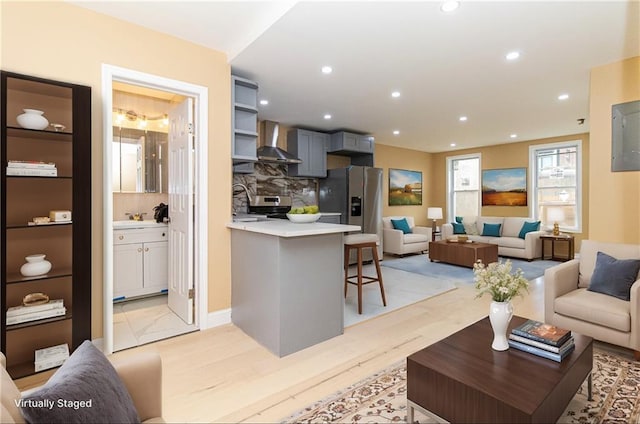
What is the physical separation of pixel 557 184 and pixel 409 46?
19.6ft

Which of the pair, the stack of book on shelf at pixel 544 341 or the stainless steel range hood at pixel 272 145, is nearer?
the stack of book on shelf at pixel 544 341

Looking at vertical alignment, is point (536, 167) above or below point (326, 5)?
below

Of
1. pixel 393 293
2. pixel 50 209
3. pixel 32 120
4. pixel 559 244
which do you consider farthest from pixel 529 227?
pixel 32 120

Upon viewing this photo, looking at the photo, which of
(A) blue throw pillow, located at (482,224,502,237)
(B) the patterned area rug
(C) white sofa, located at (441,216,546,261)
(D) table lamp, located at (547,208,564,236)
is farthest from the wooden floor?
(D) table lamp, located at (547,208,564,236)

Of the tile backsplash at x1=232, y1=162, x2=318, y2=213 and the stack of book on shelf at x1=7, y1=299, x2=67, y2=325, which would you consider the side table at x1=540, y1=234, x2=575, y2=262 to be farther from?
the stack of book on shelf at x1=7, y1=299, x2=67, y2=325

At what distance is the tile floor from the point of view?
275cm

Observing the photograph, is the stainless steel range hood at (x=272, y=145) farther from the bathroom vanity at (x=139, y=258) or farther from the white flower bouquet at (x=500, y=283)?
the white flower bouquet at (x=500, y=283)

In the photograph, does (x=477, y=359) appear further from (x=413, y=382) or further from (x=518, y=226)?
(x=518, y=226)

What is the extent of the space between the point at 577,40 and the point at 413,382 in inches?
121

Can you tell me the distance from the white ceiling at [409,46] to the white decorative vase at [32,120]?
2.99 ft

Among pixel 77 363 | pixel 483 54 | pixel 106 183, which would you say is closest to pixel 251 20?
pixel 106 183

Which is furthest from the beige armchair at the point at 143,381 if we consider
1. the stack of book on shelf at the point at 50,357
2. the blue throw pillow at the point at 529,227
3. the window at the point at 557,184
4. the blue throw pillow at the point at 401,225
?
the window at the point at 557,184

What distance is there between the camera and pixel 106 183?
2.48 metres

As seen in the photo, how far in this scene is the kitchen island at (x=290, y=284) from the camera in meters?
2.43
